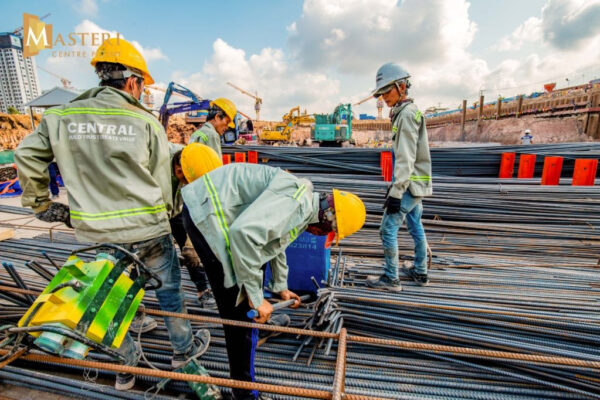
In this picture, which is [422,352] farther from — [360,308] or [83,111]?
[83,111]

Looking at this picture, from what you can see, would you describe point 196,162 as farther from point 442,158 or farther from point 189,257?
point 442,158

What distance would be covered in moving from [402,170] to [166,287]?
7.20 feet

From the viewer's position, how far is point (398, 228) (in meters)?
2.96

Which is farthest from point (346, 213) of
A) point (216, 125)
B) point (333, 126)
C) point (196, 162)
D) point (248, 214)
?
point (333, 126)

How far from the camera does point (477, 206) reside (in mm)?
5027

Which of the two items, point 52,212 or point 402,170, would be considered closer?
point 52,212

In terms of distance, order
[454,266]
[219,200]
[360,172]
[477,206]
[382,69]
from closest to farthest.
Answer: [219,200] < [382,69] < [454,266] < [477,206] < [360,172]

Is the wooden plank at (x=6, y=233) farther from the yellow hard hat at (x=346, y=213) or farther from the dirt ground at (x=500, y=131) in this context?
the dirt ground at (x=500, y=131)

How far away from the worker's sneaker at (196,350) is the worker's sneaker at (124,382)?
0.85 ft

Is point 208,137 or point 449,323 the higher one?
point 208,137

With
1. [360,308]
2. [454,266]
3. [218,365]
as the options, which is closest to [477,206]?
[454,266]

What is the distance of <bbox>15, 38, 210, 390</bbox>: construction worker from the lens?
1.73 meters

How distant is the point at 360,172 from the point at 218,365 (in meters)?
5.69

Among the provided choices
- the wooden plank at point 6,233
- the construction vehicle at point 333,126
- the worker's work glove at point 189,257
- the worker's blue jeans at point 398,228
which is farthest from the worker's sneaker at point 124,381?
the construction vehicle at point 333,126
